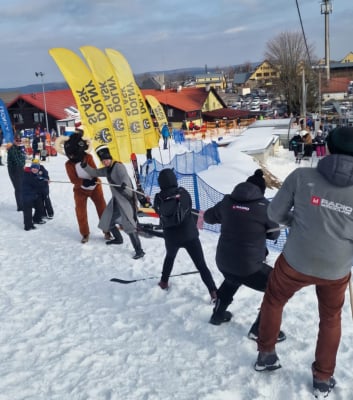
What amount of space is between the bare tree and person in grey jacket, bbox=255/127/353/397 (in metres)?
57.2

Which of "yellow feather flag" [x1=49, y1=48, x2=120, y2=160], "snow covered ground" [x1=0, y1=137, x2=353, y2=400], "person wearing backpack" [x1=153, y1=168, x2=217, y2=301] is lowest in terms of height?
"snow covered ground" [x1=0, y1=137, x2=353, y2=400]

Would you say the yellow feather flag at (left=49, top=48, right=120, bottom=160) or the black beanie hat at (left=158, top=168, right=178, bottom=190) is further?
the yellow feather flag at (left=49, top=48, right=120, bottom=160)

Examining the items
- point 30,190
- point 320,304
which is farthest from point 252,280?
point 30,190

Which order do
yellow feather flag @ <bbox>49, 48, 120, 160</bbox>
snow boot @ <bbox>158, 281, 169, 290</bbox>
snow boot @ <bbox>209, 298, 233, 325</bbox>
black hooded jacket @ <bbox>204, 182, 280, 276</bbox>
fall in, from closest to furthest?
1. black hooded jacket @ <bbox>204, 182, 280, 276</bbox>
2. snow boot @ <bbox>209, 298, 233, 325</bbox>
3. snow boot @ <bbox>158, 281, 169, 290</bbox>
4. yellow feather flag @ <bbox>49, 48, 120, 160</bbox>

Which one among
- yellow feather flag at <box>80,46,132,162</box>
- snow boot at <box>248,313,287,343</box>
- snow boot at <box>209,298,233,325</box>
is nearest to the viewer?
snow boot at <box>248,313,287,343</box>

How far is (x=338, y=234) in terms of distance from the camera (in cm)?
262

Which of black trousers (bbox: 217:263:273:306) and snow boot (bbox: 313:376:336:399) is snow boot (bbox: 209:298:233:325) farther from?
snow boot (bbox: 313:376:336:399)

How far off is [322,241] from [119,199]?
13.2ft

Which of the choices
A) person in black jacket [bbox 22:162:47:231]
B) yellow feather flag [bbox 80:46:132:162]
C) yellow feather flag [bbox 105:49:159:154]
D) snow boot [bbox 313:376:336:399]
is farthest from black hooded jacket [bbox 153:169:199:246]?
yellow feather flag [bbox 105:49:159:154]

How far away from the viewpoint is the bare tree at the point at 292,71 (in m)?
57.1

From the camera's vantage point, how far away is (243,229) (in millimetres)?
3471

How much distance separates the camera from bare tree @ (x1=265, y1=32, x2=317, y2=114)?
2249 inches

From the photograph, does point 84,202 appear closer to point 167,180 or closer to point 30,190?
point 30,190

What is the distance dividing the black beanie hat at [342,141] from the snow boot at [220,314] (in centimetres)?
191
